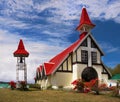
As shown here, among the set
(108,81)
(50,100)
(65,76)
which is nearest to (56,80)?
(65,76)

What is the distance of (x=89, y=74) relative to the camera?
1702 inches

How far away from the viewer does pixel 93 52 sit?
43312mm

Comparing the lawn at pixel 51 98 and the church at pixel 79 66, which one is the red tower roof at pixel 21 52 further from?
the lawn at pixel 51 98

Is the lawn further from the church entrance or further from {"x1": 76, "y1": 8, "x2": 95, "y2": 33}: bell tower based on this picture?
{"x1": 76, "y1": 8, "x2": 95, "y2": 33}: bell tower

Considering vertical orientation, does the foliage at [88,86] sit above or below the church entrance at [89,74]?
below

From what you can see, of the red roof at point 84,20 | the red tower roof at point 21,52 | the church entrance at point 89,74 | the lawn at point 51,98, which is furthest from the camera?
the red roof at point 84,20

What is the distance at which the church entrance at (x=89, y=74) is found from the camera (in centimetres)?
4234

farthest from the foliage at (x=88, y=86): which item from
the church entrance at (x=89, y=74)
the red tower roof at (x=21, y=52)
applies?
the red tower roof at (x=21, y=52)

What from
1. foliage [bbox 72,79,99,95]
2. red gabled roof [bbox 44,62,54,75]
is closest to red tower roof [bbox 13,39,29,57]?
red gabled roof [bbox 44,62,54,75]

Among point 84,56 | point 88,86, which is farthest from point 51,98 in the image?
point 84,56

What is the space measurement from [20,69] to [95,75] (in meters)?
12.2

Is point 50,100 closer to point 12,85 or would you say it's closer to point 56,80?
point 12,85

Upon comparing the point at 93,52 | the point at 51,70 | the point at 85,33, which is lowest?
the point at 51,70

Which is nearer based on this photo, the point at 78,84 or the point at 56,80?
the point at 78,84
